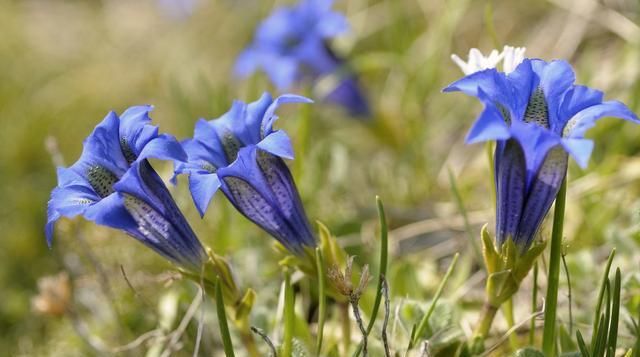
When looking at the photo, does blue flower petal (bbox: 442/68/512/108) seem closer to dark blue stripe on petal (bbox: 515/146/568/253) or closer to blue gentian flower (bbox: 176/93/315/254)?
dark blue stripe on petal (bbox: 515/146/568/253)

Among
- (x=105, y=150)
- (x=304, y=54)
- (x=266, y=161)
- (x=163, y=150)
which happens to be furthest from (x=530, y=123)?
(x=304, y=54)

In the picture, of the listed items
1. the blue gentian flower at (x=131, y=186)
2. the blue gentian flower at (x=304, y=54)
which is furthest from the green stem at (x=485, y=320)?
the blue gentian flower at (x=304, y=54)

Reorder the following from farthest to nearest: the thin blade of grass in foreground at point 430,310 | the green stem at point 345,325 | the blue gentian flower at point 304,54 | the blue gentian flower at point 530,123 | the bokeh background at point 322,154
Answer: the blue gentian flower at point 304,54
the bokeh background at point 322,154
the green stem at point 345,325
the thin blade of grass in foreground at point 430,310
the blue gentian flower at point 530,123

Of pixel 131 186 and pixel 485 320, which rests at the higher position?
pixel 131 186

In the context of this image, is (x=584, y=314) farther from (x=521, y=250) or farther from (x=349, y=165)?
(x=349, y=165)

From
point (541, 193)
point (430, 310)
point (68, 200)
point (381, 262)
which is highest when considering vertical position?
point (68, 200)

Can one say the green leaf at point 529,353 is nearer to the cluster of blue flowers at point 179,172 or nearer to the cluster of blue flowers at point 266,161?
the cluster of blue flowers at point 266,161

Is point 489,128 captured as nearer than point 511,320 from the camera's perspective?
Yes

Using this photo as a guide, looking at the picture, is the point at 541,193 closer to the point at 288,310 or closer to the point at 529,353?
the point at 529,353
